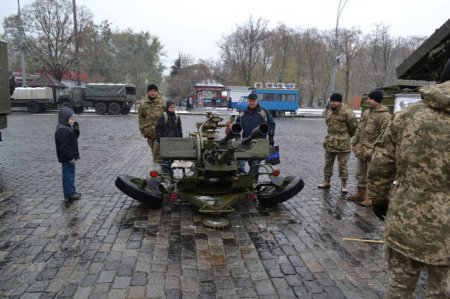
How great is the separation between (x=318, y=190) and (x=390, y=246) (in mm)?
4498

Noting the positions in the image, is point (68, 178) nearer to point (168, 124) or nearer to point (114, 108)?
point (168, 124)

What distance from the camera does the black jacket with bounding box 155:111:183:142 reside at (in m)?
6.62

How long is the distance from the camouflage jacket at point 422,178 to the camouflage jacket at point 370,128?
3488 millimetres

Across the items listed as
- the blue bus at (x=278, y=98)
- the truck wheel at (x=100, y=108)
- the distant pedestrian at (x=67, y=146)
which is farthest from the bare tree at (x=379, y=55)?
the distant pedestrian at (x=67, y=146)

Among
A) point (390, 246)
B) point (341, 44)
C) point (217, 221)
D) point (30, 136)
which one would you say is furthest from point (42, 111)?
Answer: point (341, 44)

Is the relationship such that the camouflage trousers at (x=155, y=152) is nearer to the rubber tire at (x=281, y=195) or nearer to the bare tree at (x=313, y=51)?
the rubber tire at (x=281, y=195)

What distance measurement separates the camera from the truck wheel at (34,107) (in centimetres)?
2756

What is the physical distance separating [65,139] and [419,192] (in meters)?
4.95

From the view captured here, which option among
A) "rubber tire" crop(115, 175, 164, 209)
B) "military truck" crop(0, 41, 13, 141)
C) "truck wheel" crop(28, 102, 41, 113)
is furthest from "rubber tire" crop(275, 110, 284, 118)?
"rubber tire" crop(115, 175, 164, 209)

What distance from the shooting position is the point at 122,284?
3453 millimetres

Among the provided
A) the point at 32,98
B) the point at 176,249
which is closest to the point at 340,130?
the point at 176,249

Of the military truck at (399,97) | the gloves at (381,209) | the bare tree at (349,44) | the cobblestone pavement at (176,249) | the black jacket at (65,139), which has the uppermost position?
the bare tree at (349,44)

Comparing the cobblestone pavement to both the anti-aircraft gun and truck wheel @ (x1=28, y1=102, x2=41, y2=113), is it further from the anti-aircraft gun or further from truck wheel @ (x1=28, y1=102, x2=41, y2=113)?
truck wheel @ (x1=28, y1=102, x2=41, y2=113)

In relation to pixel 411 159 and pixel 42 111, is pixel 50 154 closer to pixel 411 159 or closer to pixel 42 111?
A: pixel 411 159
